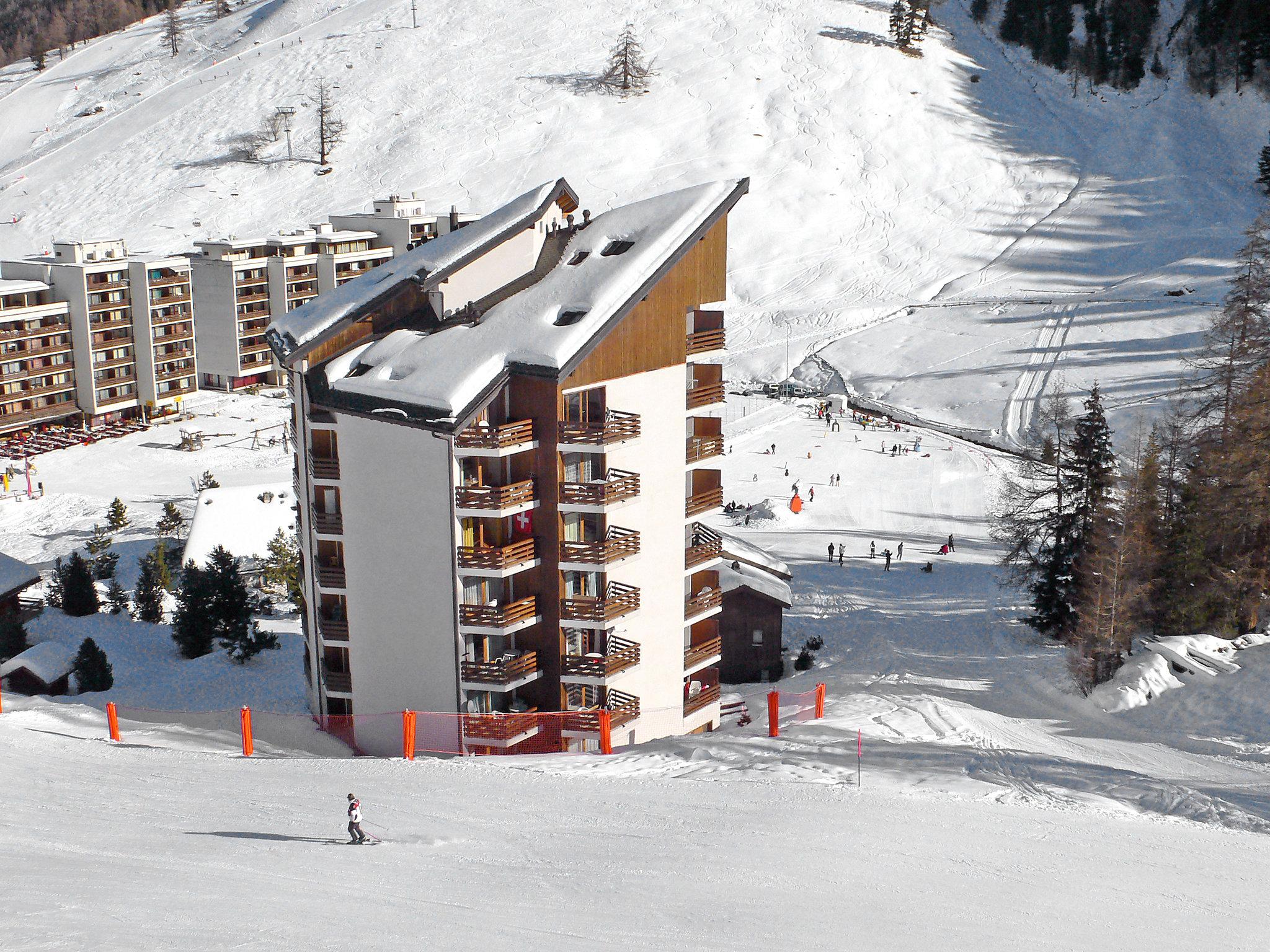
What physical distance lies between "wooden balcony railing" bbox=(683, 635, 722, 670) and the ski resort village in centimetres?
10

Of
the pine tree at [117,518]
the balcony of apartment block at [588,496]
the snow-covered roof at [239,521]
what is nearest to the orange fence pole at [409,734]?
the balcony of apartment block at [588,496]

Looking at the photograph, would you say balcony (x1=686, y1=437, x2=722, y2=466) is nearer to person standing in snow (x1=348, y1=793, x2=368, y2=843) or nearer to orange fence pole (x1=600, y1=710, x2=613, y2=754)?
orange fence pole (x1=600, y1=710, x2=613, y2=754)

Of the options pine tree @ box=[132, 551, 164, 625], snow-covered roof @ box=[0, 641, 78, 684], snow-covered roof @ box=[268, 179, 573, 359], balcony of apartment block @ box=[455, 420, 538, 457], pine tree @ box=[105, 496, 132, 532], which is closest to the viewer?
balcony of apartment block @ box=[455, 420, 538, 457]

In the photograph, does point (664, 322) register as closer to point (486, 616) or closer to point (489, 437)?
point (489, 437)

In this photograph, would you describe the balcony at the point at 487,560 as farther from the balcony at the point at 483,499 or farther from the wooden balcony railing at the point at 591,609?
the wooden balcony railing at the point at 591,609

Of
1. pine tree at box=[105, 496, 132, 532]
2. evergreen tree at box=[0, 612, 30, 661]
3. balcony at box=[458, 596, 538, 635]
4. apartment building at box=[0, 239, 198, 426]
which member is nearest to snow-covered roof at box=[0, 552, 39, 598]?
evergreen tree at box=[0, 612, 30, 661]

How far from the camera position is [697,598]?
25469mm

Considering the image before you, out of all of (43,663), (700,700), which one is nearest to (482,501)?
(700,700)

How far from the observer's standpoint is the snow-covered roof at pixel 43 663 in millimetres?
30000

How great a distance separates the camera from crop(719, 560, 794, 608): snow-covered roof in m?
32.1

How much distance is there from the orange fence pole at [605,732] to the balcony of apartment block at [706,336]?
7391mm

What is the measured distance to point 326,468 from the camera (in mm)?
22922

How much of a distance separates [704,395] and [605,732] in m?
7.08

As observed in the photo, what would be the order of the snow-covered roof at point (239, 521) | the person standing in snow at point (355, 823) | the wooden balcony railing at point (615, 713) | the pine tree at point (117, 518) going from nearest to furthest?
1. the person standing in snow at point (355, 823)
2. the wooden balcony railing at point (615, 713)
3. the snow-covered roof at point (239, 521)
4. the pine tree at point (117, 518)
